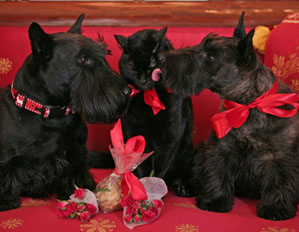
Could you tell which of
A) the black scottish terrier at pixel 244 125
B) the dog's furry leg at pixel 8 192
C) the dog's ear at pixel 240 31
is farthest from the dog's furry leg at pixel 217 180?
the dog's furry leg at pixel 8 192

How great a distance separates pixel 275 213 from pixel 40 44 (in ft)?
3.52

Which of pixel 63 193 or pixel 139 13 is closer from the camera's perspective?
pixel 63 193

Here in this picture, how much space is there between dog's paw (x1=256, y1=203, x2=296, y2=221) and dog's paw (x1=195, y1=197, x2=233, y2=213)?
123 millimetres

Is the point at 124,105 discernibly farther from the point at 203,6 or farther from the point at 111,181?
the point at 203,6

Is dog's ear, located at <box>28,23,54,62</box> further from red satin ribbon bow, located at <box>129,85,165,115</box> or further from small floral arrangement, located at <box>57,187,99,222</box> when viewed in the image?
small floral arrangement, located at <box>57,187,99,222</box>

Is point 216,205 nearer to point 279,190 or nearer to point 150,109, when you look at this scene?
point 279,190

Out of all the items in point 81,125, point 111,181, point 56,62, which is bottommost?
point 111,181

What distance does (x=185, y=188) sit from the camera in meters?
1.65

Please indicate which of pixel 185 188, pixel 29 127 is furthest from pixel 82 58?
pixel 185 188

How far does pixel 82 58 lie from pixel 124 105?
24cm

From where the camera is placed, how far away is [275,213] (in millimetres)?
1356

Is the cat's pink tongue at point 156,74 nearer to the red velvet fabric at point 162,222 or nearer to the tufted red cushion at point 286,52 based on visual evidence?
the red velvet fabric at point 162,222

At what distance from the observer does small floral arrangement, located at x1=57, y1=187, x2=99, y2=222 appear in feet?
4.26

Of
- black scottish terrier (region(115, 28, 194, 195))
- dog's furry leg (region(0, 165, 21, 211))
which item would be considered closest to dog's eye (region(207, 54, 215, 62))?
black scottish terrier (region(115, 28, 194, 195))
